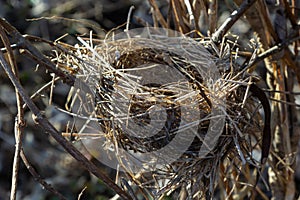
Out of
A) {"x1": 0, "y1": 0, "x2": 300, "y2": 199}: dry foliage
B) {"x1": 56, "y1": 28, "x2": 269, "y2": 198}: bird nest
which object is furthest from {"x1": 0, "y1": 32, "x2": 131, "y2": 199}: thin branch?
{"x1": 56, "y1": 28, "x2": 269, "y2": 198}: bird nest

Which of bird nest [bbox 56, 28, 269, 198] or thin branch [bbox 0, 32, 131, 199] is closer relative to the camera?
thin branch [bbox 0, 32, 131, 199]

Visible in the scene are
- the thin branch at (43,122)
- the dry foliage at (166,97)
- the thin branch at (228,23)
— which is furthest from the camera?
the thin branch at (228,23)

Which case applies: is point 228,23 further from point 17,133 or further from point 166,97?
point 17,133

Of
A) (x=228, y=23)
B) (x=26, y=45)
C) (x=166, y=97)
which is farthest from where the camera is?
(x=228, y=23)

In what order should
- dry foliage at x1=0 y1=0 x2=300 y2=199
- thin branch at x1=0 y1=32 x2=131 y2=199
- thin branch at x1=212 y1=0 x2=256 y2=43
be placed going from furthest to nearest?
thin branch at x1=212 y1=0 x2=256 y2=43, dry foliage at x1=0 y1=0 x2=300 y2=199, thin branch at x1=0 y1=32 x2=131 y2=199

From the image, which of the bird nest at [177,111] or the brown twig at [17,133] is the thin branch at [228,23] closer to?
the bird nest at [177,111]

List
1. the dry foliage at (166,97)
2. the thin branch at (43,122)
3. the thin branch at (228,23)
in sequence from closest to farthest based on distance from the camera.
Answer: the thin branch at (43,122), the dry foliage at (166,97), the thin branch at (228,23)

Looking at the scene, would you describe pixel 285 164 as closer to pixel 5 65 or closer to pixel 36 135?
pixel 5 65

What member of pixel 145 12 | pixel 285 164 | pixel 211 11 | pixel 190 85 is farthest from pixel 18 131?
pixel 145 12

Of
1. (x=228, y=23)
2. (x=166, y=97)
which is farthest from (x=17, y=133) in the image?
(x=228, y=23)

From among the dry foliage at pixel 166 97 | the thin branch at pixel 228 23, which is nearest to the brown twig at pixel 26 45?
the dry foliage at pixel 166 97

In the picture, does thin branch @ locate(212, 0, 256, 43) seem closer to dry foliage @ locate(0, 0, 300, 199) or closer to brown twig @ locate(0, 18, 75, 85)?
dry foliage @ locate(0, 0, 300, 199)
